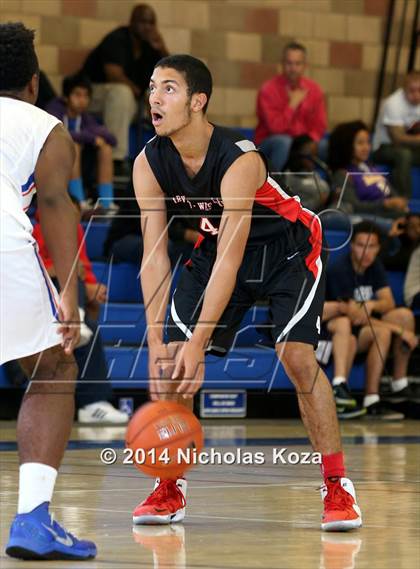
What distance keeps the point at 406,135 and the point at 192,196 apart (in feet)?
25.4

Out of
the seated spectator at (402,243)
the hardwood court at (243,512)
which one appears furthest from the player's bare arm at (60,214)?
the seated spectator at (402,243)

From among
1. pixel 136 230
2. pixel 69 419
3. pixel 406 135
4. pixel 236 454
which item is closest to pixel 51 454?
pixel 69 419

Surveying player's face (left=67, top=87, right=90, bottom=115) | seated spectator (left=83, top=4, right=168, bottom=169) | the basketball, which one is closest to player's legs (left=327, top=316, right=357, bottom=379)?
player's face (left=67, top=87, right=90, bottom=115)

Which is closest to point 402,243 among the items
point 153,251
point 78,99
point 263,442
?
point 78,99

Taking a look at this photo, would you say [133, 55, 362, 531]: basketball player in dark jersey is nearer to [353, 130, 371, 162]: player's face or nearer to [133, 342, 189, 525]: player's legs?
[133, 342, 189, 525]: player's legs

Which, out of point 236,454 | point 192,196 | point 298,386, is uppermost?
point 192,196

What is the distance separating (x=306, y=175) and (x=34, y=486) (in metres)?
7.07

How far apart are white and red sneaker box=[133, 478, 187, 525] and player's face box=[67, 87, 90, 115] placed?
5928 mm

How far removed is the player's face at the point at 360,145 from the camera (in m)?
11.3

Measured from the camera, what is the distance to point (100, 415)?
8758mm

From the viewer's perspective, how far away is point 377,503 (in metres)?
5.21

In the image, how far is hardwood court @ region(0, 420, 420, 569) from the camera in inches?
156

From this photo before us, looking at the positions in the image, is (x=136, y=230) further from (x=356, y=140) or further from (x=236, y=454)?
(x=236, y=454)

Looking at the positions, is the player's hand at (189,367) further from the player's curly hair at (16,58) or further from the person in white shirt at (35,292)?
the player's curly hair at (16,58)
